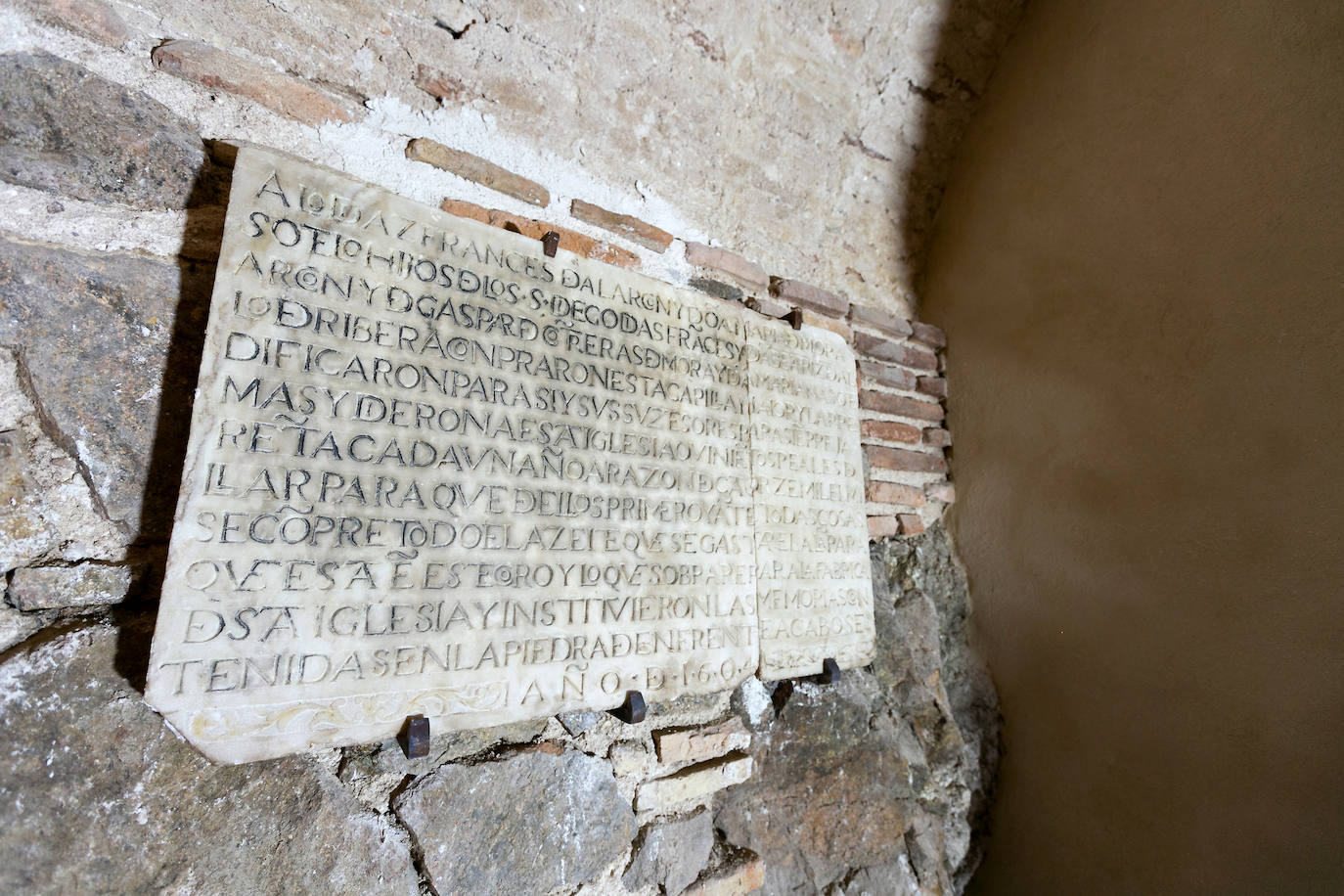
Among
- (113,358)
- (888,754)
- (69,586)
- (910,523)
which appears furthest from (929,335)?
(69,586)

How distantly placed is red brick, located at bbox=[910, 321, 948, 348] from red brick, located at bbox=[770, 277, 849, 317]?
36 centimetres

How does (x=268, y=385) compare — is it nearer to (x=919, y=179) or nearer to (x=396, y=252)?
(x=396, y=252)

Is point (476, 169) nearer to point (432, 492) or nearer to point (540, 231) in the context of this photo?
point (540, 231)

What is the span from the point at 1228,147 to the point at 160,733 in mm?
2672

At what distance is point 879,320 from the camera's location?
2107 millimetres

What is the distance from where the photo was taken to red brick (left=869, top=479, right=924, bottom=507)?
1.95 meters

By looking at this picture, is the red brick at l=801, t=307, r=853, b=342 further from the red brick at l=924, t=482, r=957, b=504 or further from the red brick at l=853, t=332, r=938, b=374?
the red brick at l=924, t=482, r=957, b=504

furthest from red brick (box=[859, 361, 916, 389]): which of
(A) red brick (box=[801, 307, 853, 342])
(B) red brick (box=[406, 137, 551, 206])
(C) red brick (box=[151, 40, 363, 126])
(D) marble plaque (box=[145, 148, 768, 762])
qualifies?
(C) red brick (box=[151, 40, 363, 126])

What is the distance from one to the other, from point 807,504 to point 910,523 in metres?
0.61

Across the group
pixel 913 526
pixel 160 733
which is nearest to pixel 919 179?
pixel 913 526

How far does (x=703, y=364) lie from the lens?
1533mm

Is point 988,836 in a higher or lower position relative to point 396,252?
lower

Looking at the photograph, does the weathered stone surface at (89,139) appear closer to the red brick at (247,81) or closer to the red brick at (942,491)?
the red brick at (247,81)

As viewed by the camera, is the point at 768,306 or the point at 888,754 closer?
the point at 888,754
